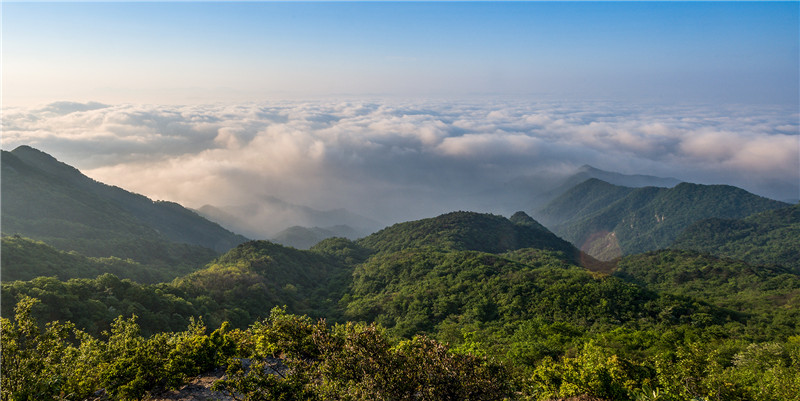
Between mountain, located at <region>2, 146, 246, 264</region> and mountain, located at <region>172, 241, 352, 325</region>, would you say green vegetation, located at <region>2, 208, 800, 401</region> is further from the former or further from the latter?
mountain, located at <region>2, 146, 246, 264</region>

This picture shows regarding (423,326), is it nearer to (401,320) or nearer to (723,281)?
(401,320)

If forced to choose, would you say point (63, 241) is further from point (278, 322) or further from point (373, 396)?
point (373, 396)

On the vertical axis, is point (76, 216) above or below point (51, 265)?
below

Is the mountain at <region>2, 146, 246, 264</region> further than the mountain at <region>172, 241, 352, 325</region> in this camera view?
Yes

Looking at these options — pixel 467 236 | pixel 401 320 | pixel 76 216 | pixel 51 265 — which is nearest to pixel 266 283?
pixel 401 320

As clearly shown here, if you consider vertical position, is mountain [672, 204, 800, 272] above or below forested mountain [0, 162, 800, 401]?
below

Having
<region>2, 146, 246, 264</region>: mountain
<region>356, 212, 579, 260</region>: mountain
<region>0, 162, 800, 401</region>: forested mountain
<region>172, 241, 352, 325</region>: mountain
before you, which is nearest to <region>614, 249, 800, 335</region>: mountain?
<region>0, 162, 800, 401</region>: forested mountain
